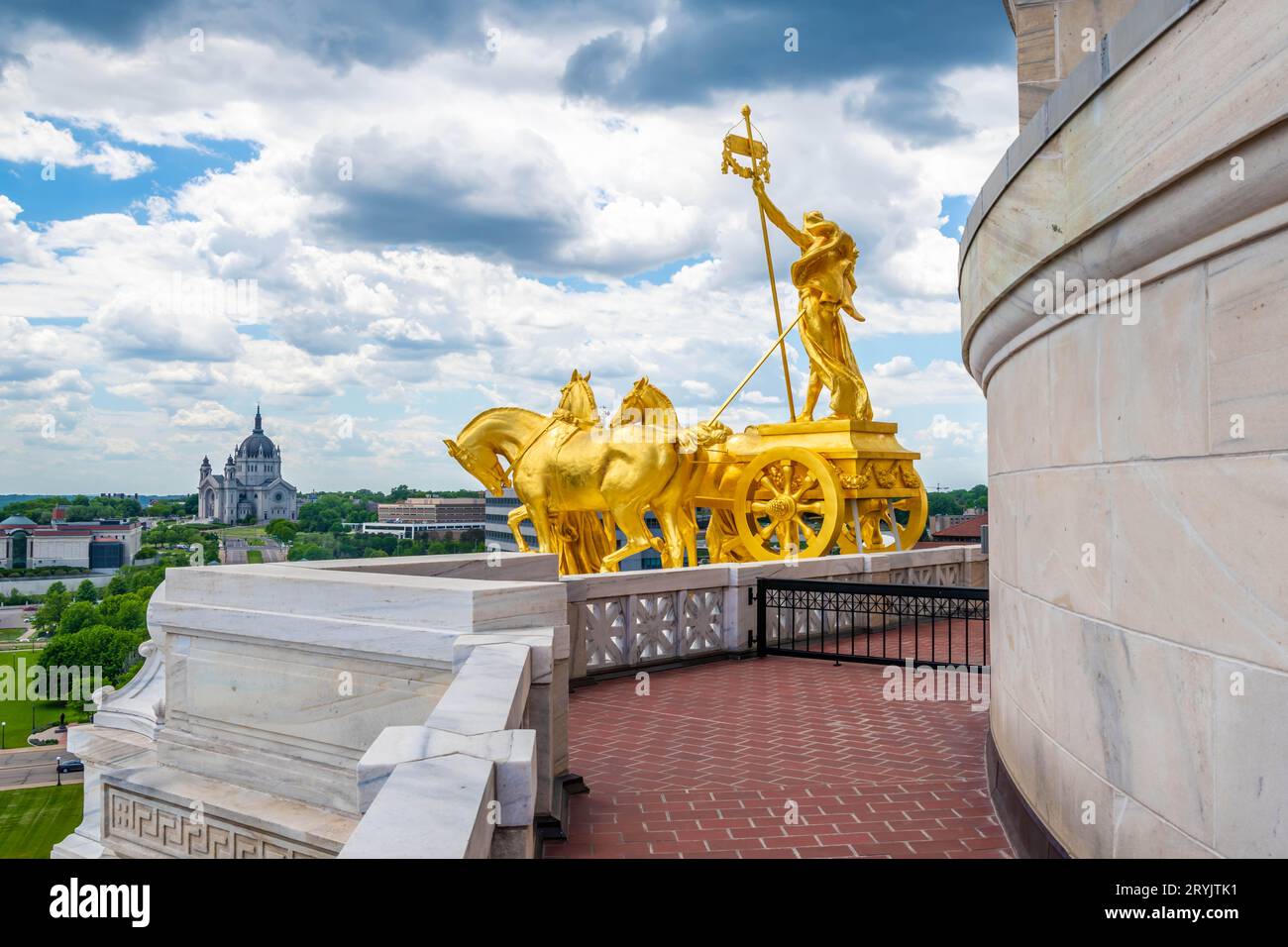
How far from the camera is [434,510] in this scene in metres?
37.1

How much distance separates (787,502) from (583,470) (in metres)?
3.20

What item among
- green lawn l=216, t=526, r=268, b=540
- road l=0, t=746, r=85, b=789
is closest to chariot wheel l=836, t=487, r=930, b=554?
green lawn l=216, t=526, r=268, b=540

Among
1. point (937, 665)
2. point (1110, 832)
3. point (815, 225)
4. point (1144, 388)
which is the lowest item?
point (937, 665)

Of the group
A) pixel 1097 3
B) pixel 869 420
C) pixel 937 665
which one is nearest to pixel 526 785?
pixel 1097 3

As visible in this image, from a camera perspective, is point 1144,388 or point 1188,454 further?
point 1144,388

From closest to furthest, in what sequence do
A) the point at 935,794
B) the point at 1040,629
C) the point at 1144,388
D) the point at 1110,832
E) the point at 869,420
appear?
the point at 1144,388
the point at 1110,832
the point at 1040,629
the point at 935,794
the point at 869,420

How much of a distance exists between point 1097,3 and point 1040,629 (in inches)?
186

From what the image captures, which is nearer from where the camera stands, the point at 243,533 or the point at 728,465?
the point at 728,465

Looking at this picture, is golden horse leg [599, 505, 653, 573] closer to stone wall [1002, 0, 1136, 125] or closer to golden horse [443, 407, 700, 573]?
golden horse [443, 407, 700, 573]

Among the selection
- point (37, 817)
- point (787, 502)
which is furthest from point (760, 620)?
point (37, 817)

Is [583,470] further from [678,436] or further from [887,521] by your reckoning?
[887,521]

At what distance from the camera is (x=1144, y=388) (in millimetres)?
3045

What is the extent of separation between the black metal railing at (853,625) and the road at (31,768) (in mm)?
42297
